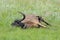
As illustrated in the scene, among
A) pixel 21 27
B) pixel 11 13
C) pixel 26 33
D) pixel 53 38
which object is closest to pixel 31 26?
pixel 21 27

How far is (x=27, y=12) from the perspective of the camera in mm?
14492

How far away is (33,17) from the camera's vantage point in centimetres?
1133

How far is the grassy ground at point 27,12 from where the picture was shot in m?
9.46

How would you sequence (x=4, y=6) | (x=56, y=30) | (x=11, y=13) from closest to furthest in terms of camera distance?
(x=56, y=30)
(x=11, y=13)
(x=4, y=6)

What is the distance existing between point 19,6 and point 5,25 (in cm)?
527

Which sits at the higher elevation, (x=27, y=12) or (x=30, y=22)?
(x=30, y=22)

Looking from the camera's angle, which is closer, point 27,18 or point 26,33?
point 26,33

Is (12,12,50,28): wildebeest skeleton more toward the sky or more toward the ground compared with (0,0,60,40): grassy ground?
more toward the sky

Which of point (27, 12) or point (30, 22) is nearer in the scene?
point (30, 22)

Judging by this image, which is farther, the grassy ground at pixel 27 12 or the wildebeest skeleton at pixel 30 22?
the wildebeest skeleton at pixel 30 22

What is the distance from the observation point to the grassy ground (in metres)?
9.46

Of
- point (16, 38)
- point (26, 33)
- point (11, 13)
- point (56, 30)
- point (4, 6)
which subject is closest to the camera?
point (16, 38)

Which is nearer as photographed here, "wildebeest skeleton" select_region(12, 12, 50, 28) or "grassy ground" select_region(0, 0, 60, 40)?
"grassy ground" select_region(0, 0, 60, 40)

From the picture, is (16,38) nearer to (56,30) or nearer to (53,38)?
(53,38)
